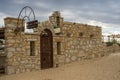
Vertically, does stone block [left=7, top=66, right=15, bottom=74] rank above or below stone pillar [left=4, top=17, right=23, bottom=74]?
below

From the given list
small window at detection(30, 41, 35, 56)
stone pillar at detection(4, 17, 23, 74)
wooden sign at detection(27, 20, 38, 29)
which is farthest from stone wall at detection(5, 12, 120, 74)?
wooden sign at detection(27, 20, 38, 29)

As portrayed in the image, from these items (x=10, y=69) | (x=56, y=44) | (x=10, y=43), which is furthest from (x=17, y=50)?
(x=56, y=44)

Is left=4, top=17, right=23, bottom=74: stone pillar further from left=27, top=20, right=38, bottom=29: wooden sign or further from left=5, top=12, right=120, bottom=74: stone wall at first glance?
left=27, top=20, right=38, bottom=29: wooden sign

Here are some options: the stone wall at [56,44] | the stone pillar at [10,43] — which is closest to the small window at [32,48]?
the stone wall at [56,44]

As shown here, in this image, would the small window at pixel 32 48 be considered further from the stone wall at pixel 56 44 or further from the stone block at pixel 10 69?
the stone block at pixel 10 69

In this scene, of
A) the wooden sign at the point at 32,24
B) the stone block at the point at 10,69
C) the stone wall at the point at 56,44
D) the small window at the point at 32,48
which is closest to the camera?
the wooden sign at the point at 32,24

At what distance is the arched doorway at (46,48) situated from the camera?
14359 millimetres

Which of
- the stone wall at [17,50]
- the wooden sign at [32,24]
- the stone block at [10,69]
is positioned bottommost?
the stone block at [10,69]

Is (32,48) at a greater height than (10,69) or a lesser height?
greater

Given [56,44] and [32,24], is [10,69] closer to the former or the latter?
[32,24]

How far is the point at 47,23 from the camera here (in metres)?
14.7

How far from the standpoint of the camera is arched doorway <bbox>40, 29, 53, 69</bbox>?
14.4 metres

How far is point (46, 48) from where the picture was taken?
14648 millimetres

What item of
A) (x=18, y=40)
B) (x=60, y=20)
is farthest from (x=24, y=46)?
(x=60, y=20)
